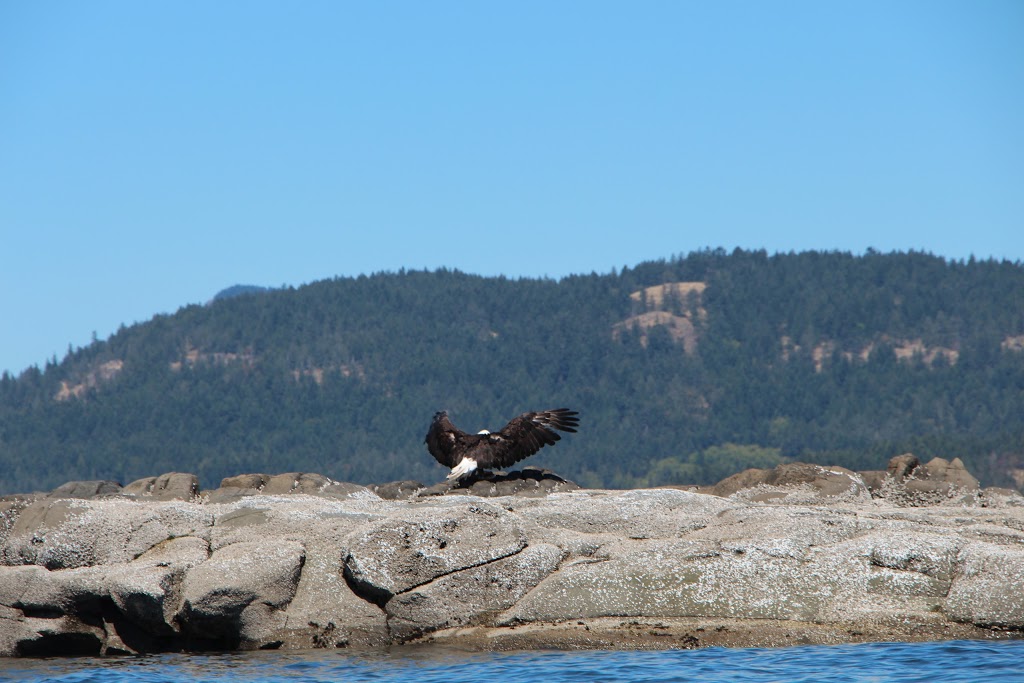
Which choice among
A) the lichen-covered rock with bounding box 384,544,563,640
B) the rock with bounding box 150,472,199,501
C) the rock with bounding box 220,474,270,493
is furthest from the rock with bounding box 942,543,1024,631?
the rock with bounding box 150,472,199,501

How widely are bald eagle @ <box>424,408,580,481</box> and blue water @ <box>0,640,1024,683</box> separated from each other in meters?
6.62

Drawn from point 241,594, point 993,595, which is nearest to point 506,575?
point 241,594

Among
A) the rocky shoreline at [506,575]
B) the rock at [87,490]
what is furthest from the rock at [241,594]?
the rock at [87,490]

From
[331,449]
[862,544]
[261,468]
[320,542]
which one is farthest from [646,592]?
[331,449]

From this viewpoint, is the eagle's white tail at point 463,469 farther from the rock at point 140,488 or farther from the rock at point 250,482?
the rock at point 140,488

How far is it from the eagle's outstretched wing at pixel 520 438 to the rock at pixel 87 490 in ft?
18.6

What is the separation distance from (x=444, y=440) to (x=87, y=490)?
18.6 feet

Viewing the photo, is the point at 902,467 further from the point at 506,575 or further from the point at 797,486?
the point at 506,575

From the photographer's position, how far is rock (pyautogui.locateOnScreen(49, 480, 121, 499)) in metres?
21.4

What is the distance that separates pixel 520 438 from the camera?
22.6m

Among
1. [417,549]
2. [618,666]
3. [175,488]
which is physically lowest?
[618,666]

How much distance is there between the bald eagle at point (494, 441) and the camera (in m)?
22.2

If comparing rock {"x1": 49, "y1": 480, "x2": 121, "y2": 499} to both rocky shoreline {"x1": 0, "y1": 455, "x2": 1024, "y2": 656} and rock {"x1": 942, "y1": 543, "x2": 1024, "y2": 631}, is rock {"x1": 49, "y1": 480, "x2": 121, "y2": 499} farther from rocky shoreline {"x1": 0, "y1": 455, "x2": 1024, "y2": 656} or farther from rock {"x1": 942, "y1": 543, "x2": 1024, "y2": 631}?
rock {"x1": 942, "y1": 543, "x2": 1024, "y2": 631}

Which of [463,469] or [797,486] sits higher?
[463,469]
